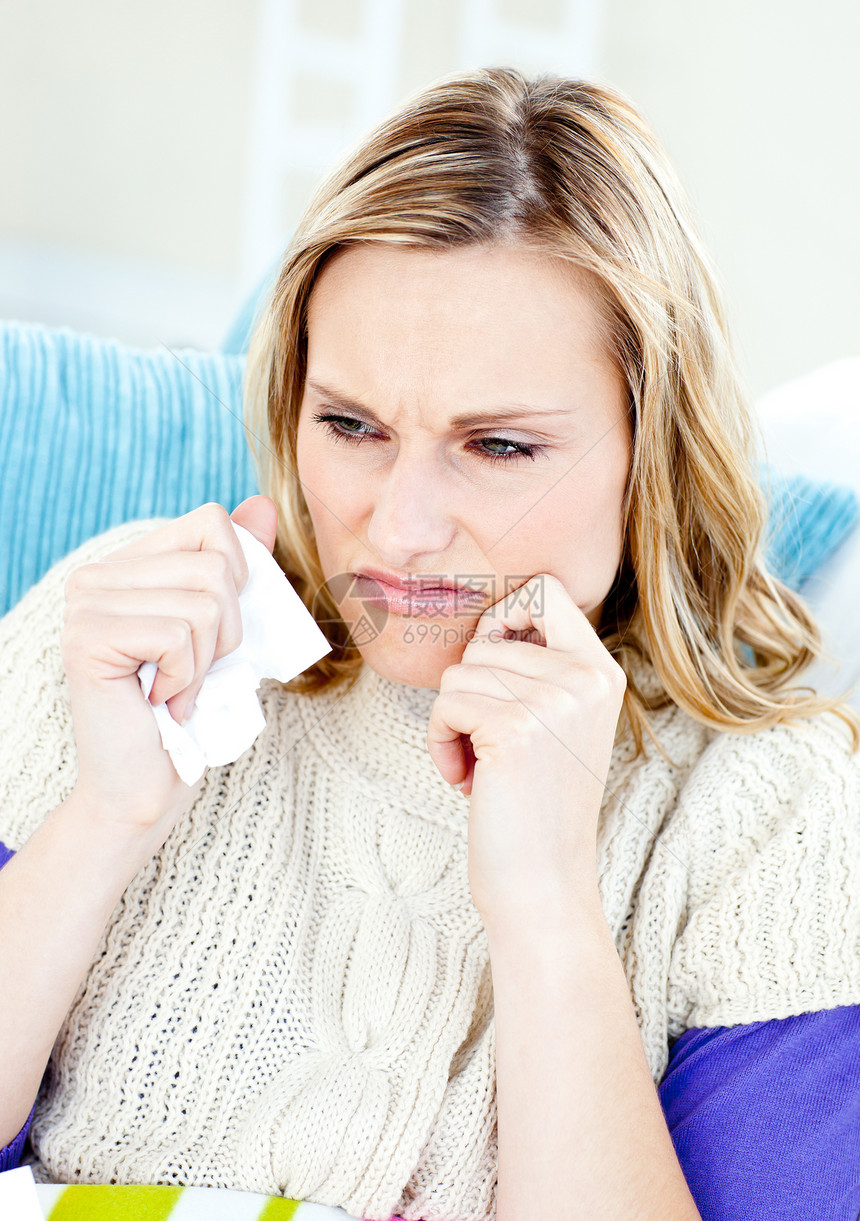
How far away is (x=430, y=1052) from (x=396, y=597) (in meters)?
0.36

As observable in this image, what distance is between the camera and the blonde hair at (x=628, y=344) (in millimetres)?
820

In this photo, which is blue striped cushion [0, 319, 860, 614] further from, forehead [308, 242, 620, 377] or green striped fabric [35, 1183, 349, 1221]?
green striped fabric [35, 1183, 349, 1221]

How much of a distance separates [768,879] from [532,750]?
0.24m

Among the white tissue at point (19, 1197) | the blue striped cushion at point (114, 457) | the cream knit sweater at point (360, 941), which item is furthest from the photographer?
the blue striped cushion at point (114, 457)

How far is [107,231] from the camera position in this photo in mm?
3457

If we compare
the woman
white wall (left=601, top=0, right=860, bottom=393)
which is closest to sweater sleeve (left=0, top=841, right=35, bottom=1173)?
the woman

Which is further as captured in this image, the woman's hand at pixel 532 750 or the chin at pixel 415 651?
the chin at pixel 415 651

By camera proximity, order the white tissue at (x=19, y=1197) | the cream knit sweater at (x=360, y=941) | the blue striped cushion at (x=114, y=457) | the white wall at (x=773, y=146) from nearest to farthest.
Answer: the white tissue at (x=19, y=1197), the cream knit sweater at (x=360, y=941), the blue striped cushion at (x=114, y=457), the white wall at (x=773, y=146)

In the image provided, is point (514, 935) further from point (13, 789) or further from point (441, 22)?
point (441, 22)

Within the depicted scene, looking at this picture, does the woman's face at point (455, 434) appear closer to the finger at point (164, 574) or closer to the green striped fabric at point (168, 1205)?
the finger at point (164, 574)

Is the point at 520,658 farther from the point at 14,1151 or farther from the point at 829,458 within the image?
the point at 829,458

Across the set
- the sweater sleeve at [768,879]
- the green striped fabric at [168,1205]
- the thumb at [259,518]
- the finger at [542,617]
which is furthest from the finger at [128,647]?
the sweater sleeve at [768,879]

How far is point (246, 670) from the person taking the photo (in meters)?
0.79

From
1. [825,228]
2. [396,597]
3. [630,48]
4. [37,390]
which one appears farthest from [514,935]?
[630,48]
